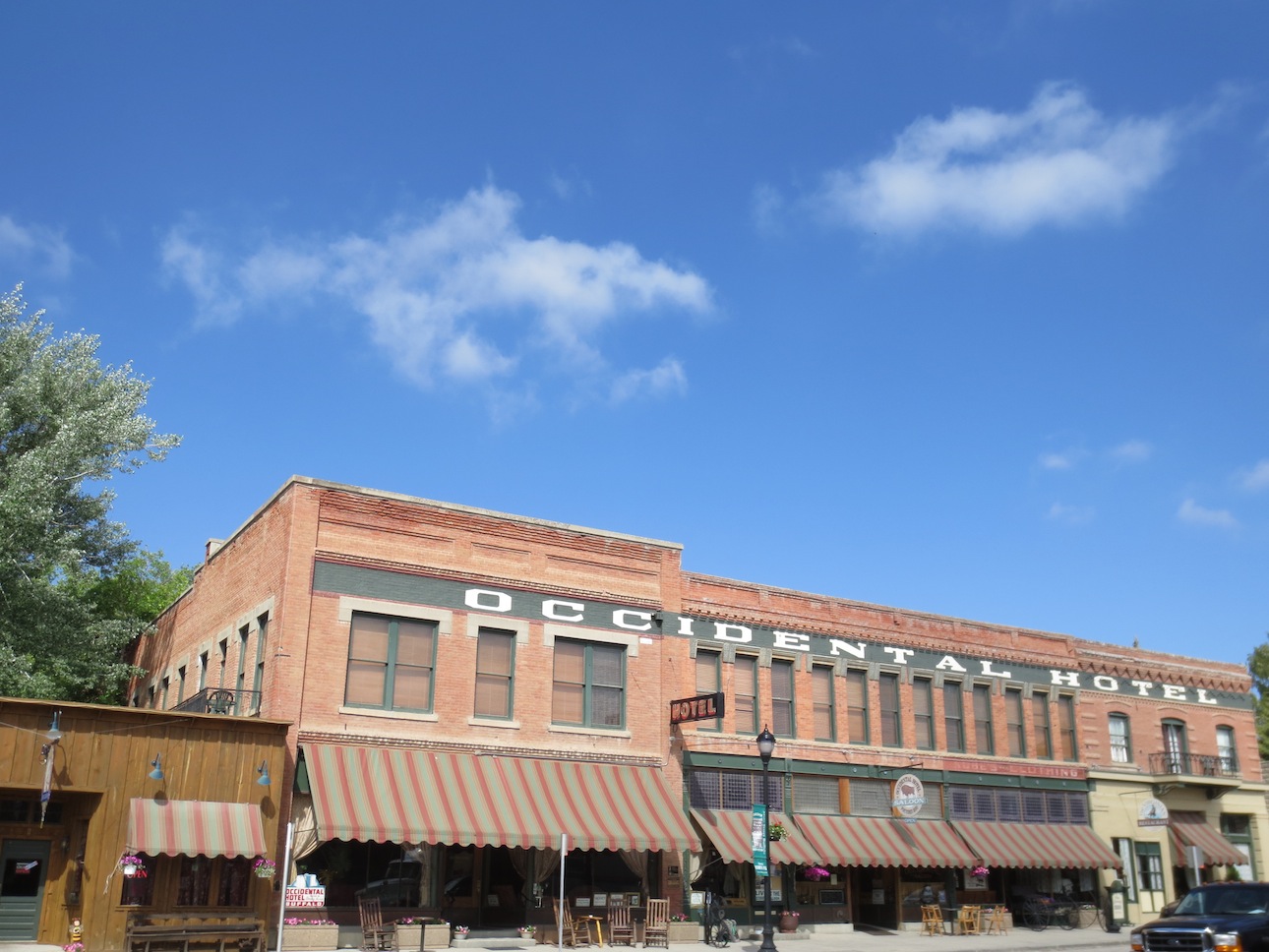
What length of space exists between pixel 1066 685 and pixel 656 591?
17155 millimetres

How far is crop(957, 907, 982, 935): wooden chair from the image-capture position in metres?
33.1

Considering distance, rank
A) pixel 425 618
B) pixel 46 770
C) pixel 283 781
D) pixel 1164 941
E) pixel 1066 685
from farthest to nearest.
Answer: pixel 1066 685 → pixel 425 618 → pixel 283 781 → pixel 46 770 → pixel 1164 941

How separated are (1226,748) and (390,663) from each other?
109 ft

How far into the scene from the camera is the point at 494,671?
2720 centimetres

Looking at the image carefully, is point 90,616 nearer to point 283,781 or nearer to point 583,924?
point 283,781

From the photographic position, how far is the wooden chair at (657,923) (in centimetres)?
2658

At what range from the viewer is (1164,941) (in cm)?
1739

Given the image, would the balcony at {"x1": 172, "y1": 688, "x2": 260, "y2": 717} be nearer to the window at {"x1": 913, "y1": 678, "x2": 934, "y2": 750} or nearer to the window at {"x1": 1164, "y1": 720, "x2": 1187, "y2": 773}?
the window at {"x1": 913, "y1": 678, "x2": 934, "y2": 750}

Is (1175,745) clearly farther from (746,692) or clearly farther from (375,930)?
(375,930)

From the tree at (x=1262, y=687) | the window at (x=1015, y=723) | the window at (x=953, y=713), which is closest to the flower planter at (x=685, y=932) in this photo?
the window at (x=953, y=713)

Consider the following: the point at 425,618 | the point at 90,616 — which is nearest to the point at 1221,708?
the point at 425,618

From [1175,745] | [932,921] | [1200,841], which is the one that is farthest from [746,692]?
[1175,745]

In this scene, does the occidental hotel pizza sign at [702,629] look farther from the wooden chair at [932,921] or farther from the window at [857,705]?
the wooden chair at [932,921]

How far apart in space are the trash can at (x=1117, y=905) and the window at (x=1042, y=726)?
429 centimetres
